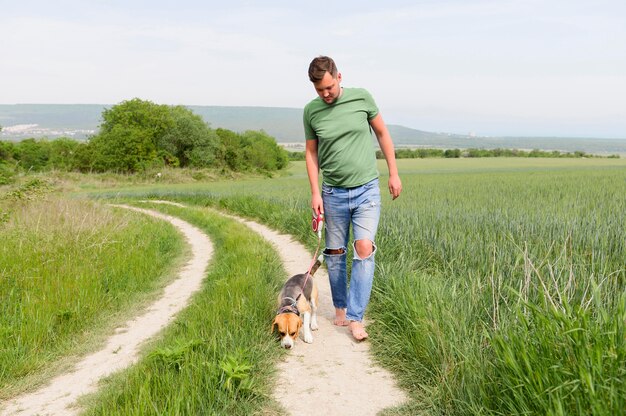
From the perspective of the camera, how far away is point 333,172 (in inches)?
177

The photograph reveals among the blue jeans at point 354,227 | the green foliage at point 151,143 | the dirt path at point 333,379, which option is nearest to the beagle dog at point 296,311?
the dirt path at point 333,379

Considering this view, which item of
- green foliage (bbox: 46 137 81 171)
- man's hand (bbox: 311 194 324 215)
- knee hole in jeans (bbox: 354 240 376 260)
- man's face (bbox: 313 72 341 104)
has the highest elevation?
man's face (bbox: 313 72 341 104)

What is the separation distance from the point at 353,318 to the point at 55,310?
363cm

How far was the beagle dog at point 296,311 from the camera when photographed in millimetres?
4320

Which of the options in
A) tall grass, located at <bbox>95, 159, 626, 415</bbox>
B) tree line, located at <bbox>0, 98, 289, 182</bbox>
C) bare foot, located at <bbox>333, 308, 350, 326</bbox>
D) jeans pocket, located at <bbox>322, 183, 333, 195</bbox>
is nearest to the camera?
tall grass, located at <bbox>95, 159, 626, 415</bbox>

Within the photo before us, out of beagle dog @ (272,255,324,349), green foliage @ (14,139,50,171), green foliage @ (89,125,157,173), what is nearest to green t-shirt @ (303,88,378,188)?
beagle dog @ (272,255,324,349)

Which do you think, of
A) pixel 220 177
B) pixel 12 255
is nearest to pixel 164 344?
pixel 12 255

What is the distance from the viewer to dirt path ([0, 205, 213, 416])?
3.70 m

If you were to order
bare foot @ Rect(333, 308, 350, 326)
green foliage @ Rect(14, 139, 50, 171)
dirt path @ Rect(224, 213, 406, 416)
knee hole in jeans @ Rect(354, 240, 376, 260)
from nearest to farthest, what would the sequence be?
1. dirt path @ Rect(224, 213, 406, 416)
2. knee hole in jeans @ Rect(354, 240, 376, 260)
3. bare foot @ Rect(333, 308, 350, 326)
4. green foliage @ Rect(14, 139, 50, 171)

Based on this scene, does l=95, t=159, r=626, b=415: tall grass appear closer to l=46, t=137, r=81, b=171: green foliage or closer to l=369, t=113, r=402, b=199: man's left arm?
l=369, t=113, r=402, b=199: man's left arm

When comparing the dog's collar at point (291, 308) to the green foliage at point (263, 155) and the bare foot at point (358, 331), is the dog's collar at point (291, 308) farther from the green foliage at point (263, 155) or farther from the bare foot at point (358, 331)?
the green foliage at point (263, 155)

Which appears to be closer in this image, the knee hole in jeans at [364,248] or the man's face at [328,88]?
the man's face at [328,88]

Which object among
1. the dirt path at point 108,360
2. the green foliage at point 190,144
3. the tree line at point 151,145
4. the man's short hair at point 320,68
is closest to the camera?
the dirt path at point 108,360

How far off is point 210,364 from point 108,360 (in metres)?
1.79
